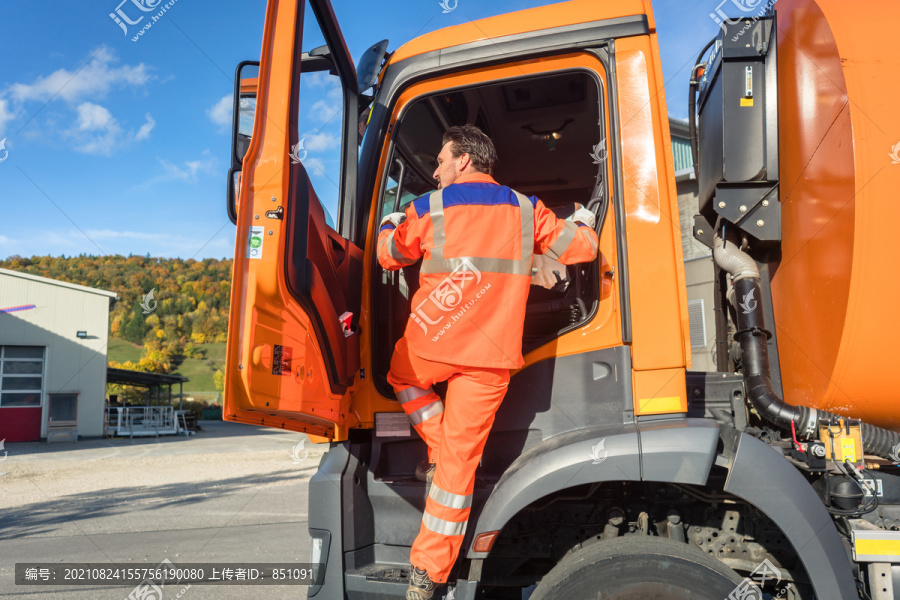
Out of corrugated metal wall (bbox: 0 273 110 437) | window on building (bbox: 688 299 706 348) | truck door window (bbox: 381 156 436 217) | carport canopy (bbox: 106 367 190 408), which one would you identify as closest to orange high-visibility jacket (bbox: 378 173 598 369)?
truck door window (bbox: 381 156 436 217)

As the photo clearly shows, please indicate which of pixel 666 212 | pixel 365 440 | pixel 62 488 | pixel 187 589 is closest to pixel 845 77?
pixel 666 212

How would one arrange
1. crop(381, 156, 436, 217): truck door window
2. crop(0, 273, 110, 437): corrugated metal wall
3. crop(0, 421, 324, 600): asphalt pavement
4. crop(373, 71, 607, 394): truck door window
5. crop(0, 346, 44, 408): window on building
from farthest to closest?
crop(0, 273, 110, 437): corrugated metal wall, crop(0, 346, 44, 408): window on building, crop(0, 421, 324, 600): asphalt pavement, crop(381, 156, 436, 217): truck door window, crop(373, 71, 607, 394): truck door window

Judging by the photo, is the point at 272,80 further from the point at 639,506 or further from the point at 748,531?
the point at 748,531

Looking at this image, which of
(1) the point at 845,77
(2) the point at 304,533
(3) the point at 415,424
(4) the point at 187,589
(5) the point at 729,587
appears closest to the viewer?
(5) the point at 729,587

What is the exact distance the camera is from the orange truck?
1.95 metres

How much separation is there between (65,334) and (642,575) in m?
22.7

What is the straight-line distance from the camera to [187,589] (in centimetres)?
414

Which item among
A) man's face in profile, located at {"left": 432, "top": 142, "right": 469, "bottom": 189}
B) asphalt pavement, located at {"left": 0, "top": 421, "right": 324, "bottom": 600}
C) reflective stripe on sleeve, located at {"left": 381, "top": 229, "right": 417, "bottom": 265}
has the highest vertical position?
man's face in profile, located at {"left": 432, "top": 142, "right": 469, "bottom": 189}

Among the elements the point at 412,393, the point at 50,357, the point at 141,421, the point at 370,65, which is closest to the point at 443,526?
the point at 412,393

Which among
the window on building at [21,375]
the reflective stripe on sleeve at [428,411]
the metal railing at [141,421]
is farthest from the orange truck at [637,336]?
the metal railing at [141,421]

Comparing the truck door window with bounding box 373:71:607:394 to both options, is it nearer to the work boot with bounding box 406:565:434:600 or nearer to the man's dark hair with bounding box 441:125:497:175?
the man's dark hair with bounding box 441:125:497:175

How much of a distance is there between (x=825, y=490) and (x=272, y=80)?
2.47 metres

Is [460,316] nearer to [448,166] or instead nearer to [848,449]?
[448,166]

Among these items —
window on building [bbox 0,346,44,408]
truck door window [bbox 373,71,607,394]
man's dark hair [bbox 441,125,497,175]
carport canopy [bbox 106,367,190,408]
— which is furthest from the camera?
carport canopy [bbox 106,367,190,408]
